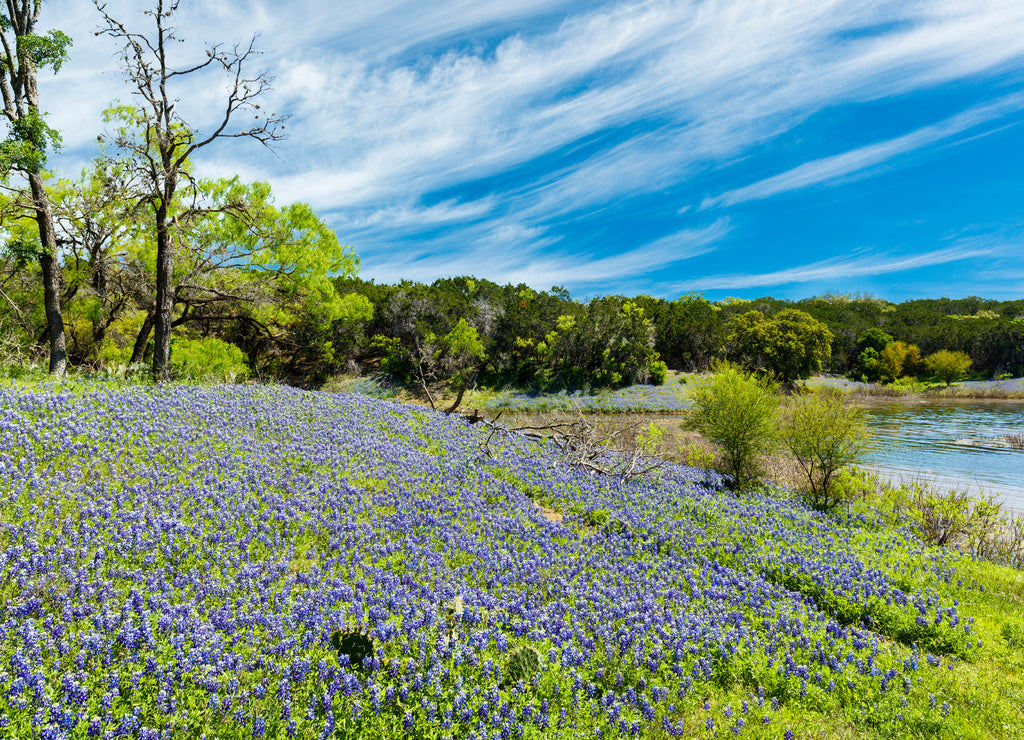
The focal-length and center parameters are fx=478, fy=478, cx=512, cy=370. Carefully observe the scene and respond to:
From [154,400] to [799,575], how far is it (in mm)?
11807

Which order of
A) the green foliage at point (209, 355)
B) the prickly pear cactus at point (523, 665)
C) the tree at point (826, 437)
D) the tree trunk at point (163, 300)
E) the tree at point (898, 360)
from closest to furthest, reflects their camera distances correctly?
the prickly pear cactus at point (523, 665) < the tree at point (826, 437) < the tree trunk at point (163, 300) < the green foliage at point (209, 355) < the tree at point (898, 360)

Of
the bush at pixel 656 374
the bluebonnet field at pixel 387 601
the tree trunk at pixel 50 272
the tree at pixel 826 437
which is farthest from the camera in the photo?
the bush at pixel 656 374

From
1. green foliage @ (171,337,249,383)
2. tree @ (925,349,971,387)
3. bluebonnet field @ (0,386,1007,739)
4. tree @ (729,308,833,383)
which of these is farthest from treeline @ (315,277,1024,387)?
bluebonnet field @ (0,386,1007,739)

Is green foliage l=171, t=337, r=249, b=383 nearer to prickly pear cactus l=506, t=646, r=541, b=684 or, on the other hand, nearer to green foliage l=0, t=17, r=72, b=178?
green foliage l=0, t=17, r=72, b=178

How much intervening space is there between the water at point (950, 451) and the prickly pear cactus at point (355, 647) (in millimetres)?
17971

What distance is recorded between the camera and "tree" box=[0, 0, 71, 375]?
45.6 feet

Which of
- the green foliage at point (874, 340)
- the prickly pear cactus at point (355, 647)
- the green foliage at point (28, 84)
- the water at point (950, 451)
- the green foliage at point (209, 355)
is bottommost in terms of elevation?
the water at point (950, 451)

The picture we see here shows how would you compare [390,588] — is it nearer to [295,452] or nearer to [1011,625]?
[295,452]

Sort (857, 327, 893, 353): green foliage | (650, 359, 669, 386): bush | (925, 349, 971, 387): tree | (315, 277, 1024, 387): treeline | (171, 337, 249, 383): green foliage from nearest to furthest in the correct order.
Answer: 1. (171, 337, 249, 383): green foliage
2. (315, 277, 1024, 387): treeline
3. (650, 359, 669, 386): bush
4. (925, 349, 971, 387): tree
5. (857, 327, 893, 353): green foliage

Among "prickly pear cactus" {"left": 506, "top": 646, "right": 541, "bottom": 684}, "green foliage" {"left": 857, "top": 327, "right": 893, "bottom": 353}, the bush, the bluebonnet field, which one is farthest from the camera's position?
"green foliage" {"left": 857, "top": 327, "right": 893, "bottom": 353}

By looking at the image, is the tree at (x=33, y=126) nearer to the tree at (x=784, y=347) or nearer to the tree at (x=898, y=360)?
the tree at (x=784, y=347)

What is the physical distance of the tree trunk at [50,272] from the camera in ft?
45.3

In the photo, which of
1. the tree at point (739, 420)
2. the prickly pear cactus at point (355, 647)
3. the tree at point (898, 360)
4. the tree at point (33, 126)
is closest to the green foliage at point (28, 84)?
the tree at point (33, 126)

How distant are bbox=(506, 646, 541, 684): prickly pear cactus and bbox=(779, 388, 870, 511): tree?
12741 mm
